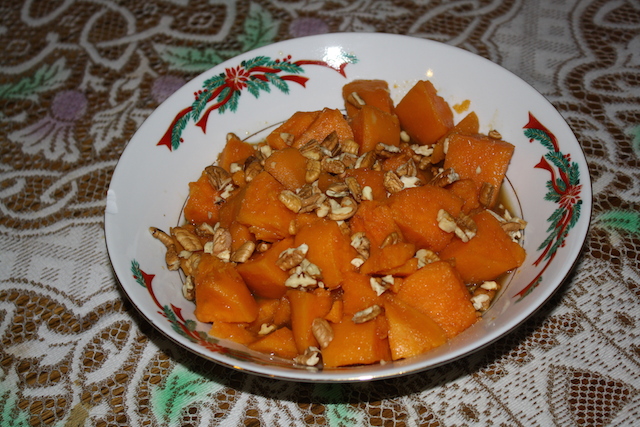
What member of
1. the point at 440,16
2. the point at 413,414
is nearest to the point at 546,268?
the point at 413,414

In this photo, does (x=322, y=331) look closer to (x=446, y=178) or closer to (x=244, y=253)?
(x=244, y=253)

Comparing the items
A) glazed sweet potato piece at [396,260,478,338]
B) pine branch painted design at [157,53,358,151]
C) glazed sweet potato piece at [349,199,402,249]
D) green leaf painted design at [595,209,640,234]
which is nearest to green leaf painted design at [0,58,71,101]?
pine branch painted design at [157,53,358,151]

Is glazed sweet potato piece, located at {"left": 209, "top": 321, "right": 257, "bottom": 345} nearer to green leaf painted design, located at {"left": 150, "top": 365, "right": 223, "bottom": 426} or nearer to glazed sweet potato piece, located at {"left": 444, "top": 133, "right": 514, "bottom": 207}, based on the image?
green leaf painted design, located at {"left": 150, "top": 365, "right": 223, "bottom": 426}

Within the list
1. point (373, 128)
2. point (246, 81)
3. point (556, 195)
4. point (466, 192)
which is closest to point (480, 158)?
point (466, 192)

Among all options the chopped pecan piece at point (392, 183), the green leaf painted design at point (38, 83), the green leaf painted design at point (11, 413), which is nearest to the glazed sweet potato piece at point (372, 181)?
the chopped pecan piece at point (392, 183)

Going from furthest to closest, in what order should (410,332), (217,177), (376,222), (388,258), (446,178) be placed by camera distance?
(217,177)
(446,178)
(376,222)
(388,258)
(410,332)

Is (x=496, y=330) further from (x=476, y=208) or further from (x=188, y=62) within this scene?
(x=188, y=62)
